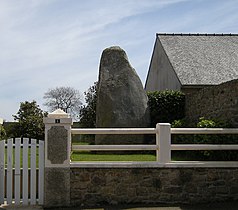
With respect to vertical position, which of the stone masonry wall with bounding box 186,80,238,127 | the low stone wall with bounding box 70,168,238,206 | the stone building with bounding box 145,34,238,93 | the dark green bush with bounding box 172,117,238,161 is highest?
the stone building with bounding box 145,34,238,93

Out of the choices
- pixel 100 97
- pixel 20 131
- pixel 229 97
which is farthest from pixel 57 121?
pixel 20 131

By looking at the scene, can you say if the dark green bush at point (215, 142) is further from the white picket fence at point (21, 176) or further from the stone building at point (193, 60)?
the stone building at point (193, 60)

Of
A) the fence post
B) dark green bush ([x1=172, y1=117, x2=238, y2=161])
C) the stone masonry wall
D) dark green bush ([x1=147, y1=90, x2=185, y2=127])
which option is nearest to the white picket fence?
the fence post

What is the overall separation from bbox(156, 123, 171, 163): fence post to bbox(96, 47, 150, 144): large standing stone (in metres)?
6.91

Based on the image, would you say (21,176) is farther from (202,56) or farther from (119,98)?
(202,56)

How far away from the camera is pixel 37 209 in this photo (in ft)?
23.9

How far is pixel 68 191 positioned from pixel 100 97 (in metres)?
7.86

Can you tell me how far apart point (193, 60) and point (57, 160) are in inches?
646

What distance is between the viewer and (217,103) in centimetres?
1225

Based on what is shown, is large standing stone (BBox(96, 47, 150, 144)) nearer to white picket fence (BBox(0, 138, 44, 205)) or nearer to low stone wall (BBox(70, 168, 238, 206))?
low stone wall (BBox(70, 168, 238, 206))

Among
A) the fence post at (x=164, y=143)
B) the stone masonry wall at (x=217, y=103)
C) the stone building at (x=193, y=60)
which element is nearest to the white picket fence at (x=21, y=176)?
the fence post at (x=164, y=143)

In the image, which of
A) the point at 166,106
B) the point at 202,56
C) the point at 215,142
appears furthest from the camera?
the point at 202,56

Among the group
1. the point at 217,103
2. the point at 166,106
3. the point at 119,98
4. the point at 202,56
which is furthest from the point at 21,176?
the point at 202,56

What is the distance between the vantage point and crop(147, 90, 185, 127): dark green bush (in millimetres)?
16781
